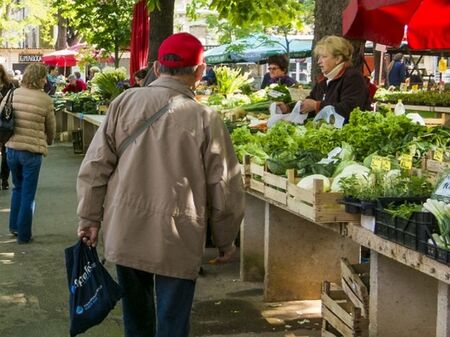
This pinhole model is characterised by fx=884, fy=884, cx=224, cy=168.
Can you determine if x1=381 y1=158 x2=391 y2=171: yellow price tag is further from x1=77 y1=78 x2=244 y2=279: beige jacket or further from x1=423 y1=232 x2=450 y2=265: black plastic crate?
x1=77 y1=78 x2=244 y2=279: beige jacket

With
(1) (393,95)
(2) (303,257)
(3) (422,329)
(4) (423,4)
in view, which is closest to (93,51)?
(1) (393,95)

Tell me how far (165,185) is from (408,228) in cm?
118

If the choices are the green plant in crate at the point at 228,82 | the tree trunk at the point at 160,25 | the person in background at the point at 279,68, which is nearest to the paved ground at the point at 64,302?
the person in background at the point at 279,68

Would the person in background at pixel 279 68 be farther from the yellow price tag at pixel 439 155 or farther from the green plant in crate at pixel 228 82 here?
the yellow price tag at pixel 439 155

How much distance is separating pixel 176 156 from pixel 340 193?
1382 mm

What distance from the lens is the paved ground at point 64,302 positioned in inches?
232

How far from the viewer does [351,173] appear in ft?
17.5

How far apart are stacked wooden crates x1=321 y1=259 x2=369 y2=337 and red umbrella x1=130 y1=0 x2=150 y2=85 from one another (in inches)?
348

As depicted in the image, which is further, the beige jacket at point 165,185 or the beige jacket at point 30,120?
the beige jacket at point 30,120

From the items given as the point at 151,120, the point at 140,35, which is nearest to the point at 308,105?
the point at 151,120

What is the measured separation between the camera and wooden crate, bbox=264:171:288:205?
5844mm

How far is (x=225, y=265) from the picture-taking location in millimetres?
7875

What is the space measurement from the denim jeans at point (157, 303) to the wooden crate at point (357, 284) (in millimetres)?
1243

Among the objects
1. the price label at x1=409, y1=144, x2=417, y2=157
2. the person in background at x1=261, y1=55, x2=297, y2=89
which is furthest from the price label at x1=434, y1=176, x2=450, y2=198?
the person in background at x1=261, y1=55, x2=297, y2=89
